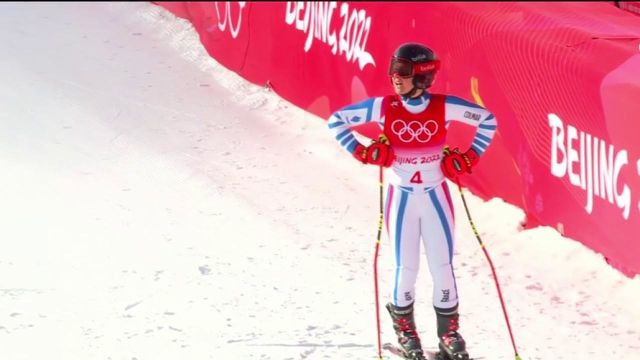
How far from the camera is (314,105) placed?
38.8ft

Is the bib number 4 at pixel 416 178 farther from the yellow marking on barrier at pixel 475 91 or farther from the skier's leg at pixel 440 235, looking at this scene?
the yellow marking on barrier at pixel 475 91

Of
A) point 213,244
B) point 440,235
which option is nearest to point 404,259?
point 440,235

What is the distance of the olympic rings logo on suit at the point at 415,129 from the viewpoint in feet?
21.4

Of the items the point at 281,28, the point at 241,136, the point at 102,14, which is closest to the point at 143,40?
the point at 102,14

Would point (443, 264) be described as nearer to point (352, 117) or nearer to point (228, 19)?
point (352, 117)

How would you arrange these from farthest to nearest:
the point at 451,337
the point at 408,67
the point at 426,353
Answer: the point at 426,353 < the point at 451,337 < the point at 408,67

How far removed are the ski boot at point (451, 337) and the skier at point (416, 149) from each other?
0.57ft

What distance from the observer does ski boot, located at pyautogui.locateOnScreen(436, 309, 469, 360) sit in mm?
6828

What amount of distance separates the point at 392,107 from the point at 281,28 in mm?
5970

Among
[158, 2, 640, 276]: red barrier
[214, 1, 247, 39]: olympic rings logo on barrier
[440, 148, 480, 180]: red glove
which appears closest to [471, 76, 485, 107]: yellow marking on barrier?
[158, 2, 640, 276]: red barrier

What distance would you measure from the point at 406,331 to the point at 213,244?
2.33m

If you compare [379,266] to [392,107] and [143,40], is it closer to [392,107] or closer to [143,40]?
[392,107]

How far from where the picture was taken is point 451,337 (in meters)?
6.87

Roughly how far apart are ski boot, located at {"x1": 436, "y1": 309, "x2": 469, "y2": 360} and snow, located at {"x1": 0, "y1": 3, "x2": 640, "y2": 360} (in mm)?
490
